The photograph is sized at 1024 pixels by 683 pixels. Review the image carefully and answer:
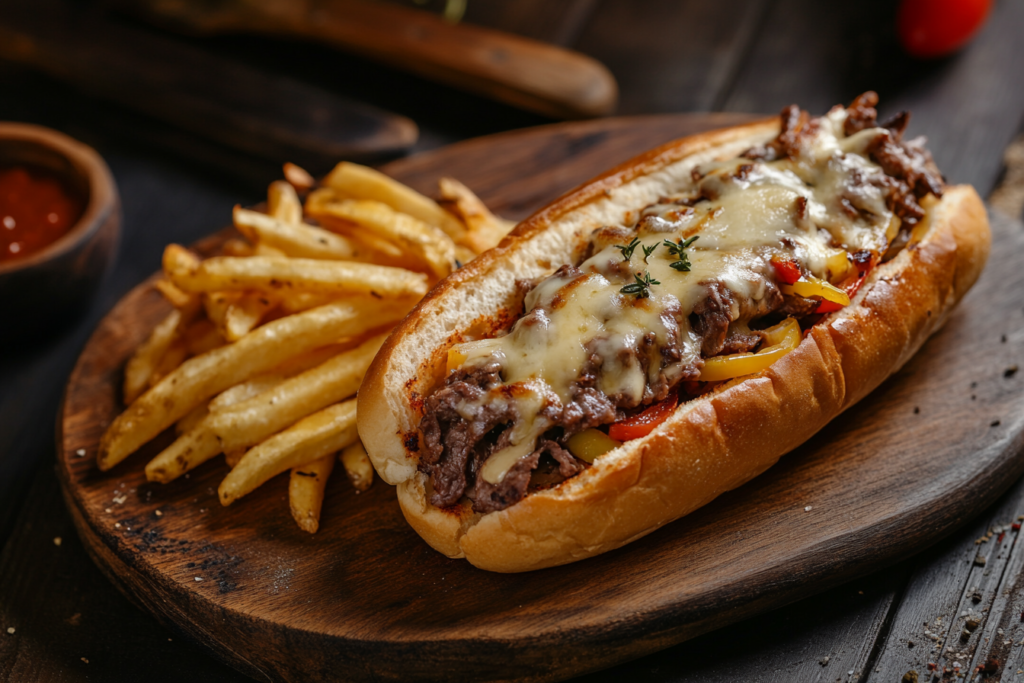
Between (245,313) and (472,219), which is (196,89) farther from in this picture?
(472,219)

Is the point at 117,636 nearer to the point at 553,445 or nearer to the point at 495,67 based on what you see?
the point at 553,445

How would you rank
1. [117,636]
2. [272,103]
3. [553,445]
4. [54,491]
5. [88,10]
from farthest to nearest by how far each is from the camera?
[88,10] < [272,103] < [54,491] < [117,636] < [553,445]

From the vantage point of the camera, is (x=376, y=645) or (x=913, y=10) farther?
(x=913, y=10)

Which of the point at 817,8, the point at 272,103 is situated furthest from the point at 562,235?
the point at 817,8

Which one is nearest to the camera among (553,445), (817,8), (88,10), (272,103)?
(553,445)

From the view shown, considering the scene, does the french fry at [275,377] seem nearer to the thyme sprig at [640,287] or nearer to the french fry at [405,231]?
the french fry at [405,231]

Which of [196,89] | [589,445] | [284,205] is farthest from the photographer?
[196,89]

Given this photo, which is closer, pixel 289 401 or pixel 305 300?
pixel 289 401

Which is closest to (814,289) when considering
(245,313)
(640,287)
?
(640,287)
